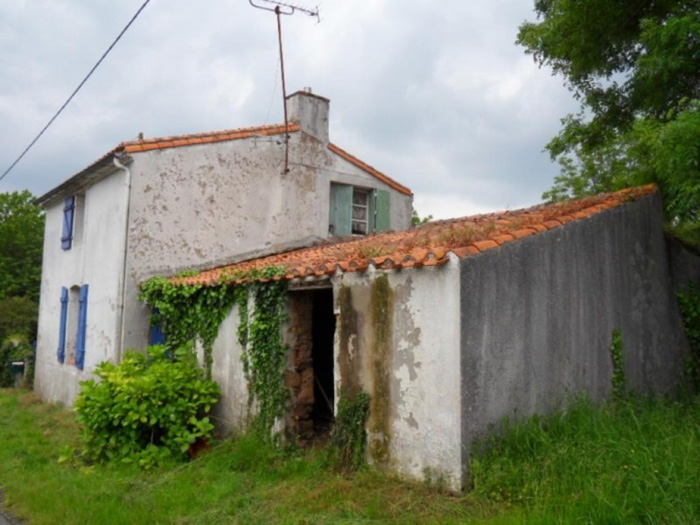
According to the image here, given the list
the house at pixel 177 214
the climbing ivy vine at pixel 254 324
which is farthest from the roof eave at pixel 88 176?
the climbing ivy vine at pixel 254 324

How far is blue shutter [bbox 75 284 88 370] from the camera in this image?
40.9 feet

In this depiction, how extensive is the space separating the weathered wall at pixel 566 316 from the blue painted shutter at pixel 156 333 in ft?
22.8

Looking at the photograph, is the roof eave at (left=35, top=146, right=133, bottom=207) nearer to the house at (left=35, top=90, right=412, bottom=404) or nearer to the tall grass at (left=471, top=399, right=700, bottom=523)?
the house at (left=35, top=90, right=412, bottom=404)

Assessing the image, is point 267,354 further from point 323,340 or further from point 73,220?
point 73,220

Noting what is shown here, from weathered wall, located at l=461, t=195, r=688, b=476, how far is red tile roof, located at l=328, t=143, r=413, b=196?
7.19m

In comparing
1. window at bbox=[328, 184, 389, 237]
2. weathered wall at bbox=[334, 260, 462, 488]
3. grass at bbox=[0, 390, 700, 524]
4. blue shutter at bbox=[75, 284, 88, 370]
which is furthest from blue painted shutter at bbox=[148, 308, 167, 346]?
weathered wall at bbox=[334, 260, 462, 488]

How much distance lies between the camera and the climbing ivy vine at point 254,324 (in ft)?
26.7

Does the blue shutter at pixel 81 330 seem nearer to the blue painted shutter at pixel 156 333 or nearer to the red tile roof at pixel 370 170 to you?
the blue painted shutter at pixel 156 333

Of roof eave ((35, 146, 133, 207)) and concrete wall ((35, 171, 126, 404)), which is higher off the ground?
roof eave ((35, 146, 133, 207))

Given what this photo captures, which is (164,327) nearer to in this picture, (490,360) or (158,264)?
(158,264)

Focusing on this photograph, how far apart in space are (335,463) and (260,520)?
4.12ft

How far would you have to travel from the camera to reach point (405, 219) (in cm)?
1560

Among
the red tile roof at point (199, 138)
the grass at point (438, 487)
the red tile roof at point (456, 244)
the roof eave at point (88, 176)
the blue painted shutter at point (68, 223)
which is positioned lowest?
the grass at point (438, 487)

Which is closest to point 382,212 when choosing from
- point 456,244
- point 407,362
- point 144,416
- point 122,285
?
point 122,285
